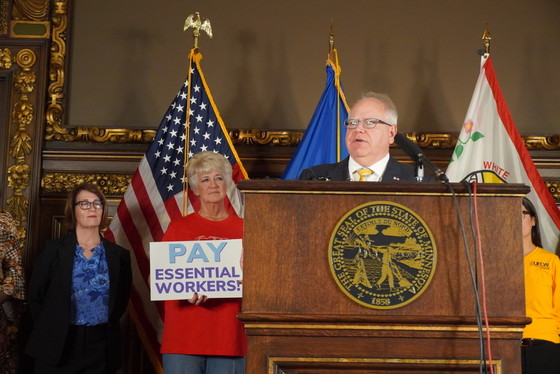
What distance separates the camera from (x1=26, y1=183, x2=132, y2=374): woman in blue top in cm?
401

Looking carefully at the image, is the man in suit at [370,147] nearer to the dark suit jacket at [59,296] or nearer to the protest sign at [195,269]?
the protest sign at [195,269]

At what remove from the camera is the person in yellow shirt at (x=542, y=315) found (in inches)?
157

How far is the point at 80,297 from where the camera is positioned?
4.10 metres

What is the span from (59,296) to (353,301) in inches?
100

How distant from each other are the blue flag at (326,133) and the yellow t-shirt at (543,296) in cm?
130

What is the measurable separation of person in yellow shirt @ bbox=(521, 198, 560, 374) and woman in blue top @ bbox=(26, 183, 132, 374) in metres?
2.14

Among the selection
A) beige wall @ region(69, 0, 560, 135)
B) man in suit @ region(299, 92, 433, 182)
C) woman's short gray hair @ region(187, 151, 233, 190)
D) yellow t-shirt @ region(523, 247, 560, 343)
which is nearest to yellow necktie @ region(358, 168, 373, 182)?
man in suit @ region(299, 92, 433, 182)

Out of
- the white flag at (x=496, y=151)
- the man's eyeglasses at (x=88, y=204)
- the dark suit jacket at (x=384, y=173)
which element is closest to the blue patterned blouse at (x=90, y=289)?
the man's eyeglasses at (x=88, y=204)

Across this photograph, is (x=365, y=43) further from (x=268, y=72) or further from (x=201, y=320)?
(x=201, y=320)

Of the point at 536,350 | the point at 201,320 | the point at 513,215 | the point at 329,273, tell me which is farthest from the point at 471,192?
the point at 536,350

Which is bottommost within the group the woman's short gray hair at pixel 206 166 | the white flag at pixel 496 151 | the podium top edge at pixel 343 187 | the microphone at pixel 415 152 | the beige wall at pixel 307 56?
the podium top edge at pixel 343 187

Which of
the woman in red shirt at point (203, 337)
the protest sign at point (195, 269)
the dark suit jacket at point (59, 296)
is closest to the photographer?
the protest sign at point (195, 269)

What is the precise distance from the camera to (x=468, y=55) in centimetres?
538

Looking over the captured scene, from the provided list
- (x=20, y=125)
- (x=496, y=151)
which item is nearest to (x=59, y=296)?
(x=20, y=125)
